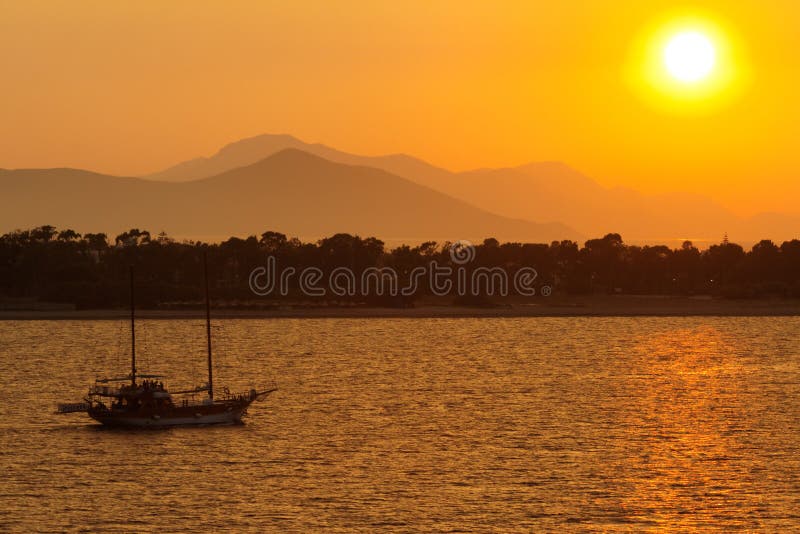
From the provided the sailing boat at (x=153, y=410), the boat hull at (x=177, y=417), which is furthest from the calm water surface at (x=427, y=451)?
the sailing boat at (x=153, y=410)

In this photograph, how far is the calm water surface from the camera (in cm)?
6562

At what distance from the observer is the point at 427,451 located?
83125 millimetres

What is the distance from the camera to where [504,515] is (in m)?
65.3

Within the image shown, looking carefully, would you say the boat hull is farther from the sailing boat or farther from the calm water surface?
the calm water surface

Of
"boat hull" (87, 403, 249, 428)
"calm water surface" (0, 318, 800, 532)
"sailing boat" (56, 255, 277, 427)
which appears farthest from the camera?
"sailing boat" (56, 255, 277, 427)

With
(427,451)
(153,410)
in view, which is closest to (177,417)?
(153,410)

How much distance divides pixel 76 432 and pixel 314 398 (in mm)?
24967

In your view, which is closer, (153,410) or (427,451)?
(427,451)

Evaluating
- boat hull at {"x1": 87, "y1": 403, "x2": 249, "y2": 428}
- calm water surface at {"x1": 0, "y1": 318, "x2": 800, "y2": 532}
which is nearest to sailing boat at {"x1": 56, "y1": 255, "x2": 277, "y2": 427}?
boat hull at {"x1": 87, "y1": 403, "x2": 249, "y2": 428}

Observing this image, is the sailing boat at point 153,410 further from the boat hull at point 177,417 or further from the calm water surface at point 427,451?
the calm water surface at point 427,451

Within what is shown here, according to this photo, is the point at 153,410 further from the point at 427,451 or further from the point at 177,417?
the point at 427,451

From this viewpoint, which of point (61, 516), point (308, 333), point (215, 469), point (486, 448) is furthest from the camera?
point (308, 333)

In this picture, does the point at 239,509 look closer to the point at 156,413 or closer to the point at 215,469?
the point at 215,469

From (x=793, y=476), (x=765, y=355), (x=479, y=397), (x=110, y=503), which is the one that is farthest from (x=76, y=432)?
(x=765, y=355)
